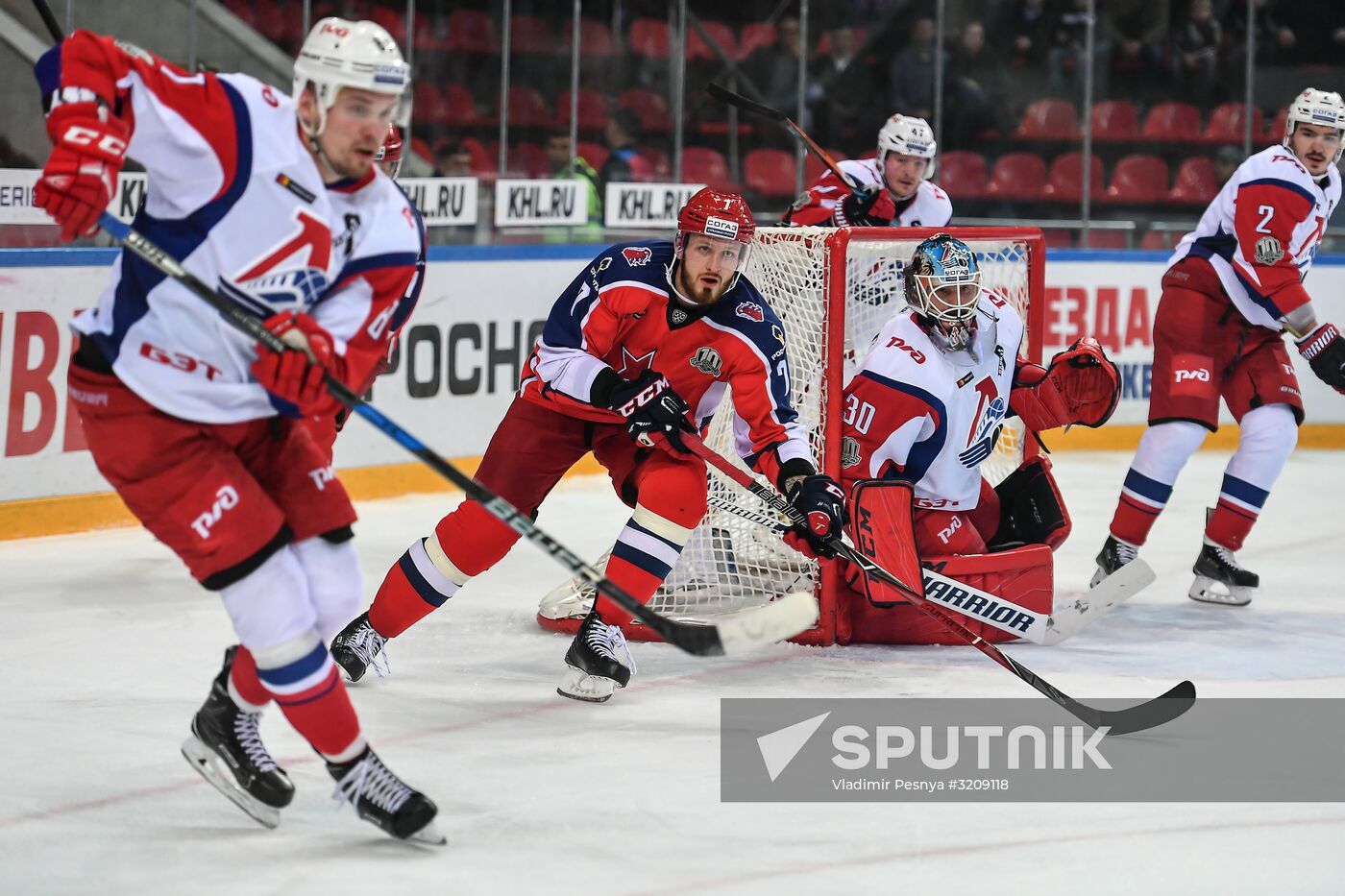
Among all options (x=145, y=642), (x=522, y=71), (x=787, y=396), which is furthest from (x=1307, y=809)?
(x=522, y=71)

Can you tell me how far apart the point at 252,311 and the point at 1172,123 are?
6.82m

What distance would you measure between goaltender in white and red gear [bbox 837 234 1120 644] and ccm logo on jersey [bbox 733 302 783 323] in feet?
1.27

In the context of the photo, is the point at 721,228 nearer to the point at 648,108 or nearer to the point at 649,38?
the point at 648,108

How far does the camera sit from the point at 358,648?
3.49 m

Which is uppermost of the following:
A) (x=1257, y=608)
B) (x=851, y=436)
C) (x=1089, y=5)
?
(x=1089, y=5)

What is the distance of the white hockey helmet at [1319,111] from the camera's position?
4402 mm

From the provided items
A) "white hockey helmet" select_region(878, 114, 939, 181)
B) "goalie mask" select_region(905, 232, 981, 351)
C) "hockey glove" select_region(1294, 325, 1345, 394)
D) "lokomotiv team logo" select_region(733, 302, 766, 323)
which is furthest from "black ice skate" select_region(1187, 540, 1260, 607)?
"lokomotiv team logo" select_region(733, 302, 766, 323)

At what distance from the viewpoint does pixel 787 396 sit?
352cm

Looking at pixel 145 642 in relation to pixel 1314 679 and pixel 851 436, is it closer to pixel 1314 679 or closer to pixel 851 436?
pixel 851 436

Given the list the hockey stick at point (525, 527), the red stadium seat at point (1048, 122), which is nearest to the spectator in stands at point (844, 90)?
the red stadium seat at point (1048, 122)

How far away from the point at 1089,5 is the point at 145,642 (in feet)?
18.7

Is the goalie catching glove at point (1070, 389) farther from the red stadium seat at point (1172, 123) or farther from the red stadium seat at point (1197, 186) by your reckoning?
the red stadium seat at point (1172, 123)

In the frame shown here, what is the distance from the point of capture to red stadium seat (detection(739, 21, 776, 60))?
7684 mm

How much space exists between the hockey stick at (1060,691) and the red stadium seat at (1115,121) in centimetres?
518
